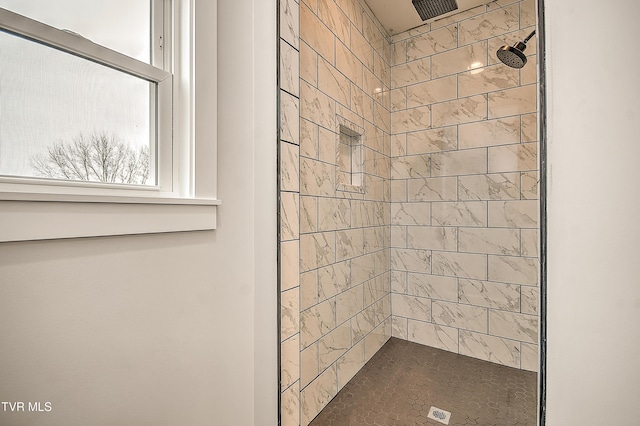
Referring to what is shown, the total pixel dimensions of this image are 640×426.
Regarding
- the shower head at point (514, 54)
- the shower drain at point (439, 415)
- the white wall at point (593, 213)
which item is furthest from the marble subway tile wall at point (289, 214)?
the shower head at point (514, 54)

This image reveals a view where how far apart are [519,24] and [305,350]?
2.31 metres

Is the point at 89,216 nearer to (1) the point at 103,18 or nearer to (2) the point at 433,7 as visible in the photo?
(1) the point at 103,18

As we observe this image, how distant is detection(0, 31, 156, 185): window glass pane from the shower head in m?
1.62

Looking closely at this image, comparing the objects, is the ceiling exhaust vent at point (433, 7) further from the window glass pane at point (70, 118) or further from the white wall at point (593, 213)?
the window glass pane at point (70, 118)

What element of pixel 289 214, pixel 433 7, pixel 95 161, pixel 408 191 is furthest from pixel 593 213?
pixel 433 7

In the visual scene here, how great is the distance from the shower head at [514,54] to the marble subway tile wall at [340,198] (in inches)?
30.9

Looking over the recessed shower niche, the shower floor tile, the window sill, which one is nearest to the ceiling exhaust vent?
the recessed shower niche

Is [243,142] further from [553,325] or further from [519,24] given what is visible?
[519,24]

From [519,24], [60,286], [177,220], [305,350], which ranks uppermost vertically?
[519,24]

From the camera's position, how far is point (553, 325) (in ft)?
2.49

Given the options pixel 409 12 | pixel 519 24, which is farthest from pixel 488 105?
pixel 409 12

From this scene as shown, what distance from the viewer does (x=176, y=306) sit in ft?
2.73

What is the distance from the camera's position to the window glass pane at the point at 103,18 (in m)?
0.65

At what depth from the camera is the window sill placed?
554 mm
